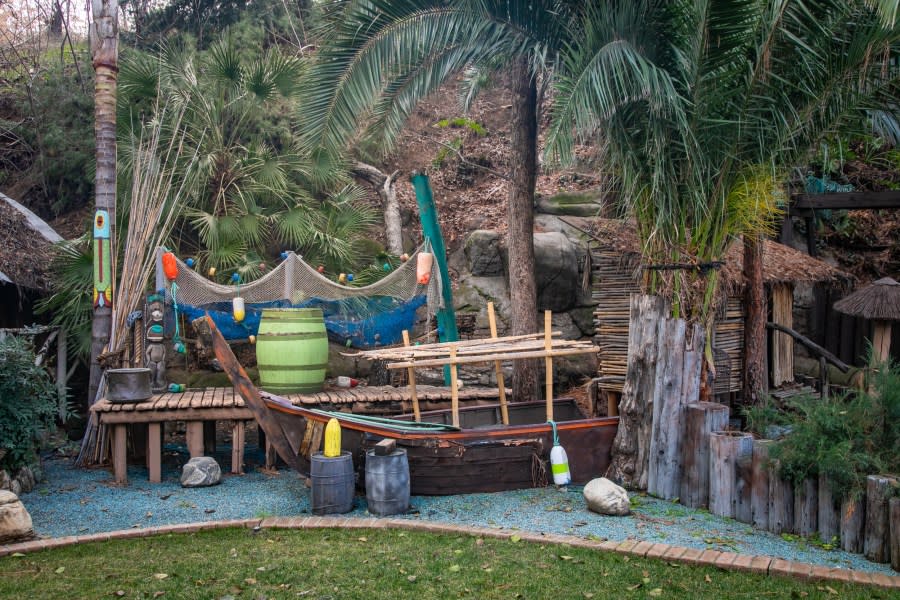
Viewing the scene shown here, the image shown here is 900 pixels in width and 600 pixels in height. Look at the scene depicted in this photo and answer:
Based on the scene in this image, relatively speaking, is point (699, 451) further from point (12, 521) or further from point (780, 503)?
point (12, 521)

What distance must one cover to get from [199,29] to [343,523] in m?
10.9

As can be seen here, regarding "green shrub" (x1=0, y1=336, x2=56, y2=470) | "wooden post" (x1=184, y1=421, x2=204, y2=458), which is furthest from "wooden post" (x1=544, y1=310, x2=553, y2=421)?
"green shrub" (x1=0, y1=336, x2=56, y2=470)

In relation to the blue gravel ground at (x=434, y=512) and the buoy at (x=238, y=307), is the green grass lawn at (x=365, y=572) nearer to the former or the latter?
the blue gravel ground at (x=434, y=512)

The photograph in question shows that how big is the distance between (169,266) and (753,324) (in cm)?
596

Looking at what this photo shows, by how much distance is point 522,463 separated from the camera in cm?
616

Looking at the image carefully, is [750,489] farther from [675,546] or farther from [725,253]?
[725,253]

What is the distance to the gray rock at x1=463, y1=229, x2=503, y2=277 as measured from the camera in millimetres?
10766

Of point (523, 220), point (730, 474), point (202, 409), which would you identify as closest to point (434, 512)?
point (730, 474)

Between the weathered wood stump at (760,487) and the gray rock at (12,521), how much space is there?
4726 millimetres

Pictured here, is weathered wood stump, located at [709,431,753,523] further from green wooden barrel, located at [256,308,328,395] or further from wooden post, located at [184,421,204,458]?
wooden post, located at [184,421,204,458]

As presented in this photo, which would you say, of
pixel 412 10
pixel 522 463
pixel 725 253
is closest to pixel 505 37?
pixel 412 10

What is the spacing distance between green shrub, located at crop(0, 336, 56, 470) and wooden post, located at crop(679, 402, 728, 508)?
5.10 m

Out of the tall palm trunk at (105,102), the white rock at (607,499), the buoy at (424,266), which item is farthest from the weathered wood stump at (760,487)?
the tall palm trunk at (105,102)

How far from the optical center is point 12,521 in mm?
4711
